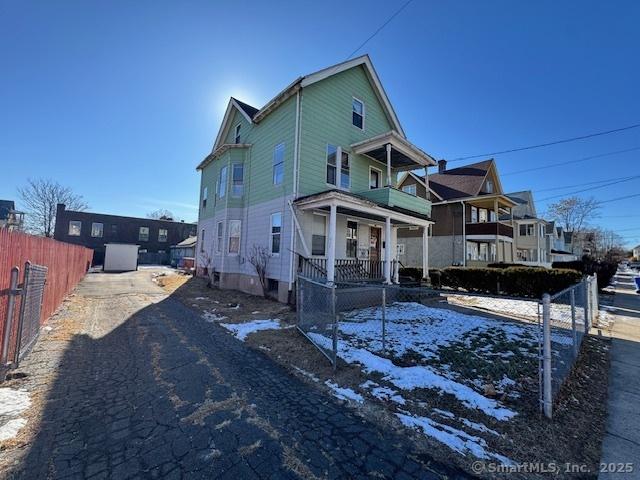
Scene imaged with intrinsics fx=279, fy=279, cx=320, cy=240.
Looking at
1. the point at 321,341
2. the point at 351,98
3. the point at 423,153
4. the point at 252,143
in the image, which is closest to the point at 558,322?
the point at 321,341

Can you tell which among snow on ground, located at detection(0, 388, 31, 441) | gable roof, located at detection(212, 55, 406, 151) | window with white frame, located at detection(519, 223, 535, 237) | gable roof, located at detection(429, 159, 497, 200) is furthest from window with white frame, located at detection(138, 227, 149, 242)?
window with white frame, located at detection(519, 223, 535, 237)

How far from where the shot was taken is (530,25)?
32.2 ft

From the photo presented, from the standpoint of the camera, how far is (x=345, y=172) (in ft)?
42.0

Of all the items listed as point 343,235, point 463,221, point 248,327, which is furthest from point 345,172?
point 463,221

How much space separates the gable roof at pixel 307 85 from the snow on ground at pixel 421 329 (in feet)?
30.0

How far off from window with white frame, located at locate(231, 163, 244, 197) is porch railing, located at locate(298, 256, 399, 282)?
19.9 feet

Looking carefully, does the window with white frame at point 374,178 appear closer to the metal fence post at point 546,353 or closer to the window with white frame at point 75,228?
the metal fence post at point 546,353

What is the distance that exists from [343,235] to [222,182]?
24.7ft

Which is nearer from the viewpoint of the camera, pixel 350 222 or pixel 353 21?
pixel 353 21

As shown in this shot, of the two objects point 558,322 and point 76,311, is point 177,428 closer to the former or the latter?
point 558,322

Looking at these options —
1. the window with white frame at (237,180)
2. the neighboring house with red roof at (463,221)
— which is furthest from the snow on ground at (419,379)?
the neighboring house with red roof at (463,221)

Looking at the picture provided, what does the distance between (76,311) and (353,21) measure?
13409 millimetres

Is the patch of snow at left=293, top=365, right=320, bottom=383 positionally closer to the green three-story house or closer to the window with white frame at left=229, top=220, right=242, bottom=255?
the green three-story house

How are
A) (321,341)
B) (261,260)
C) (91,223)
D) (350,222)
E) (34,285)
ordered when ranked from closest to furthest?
(34,285), (321,341), (261,260), (350,222), (91,223)
